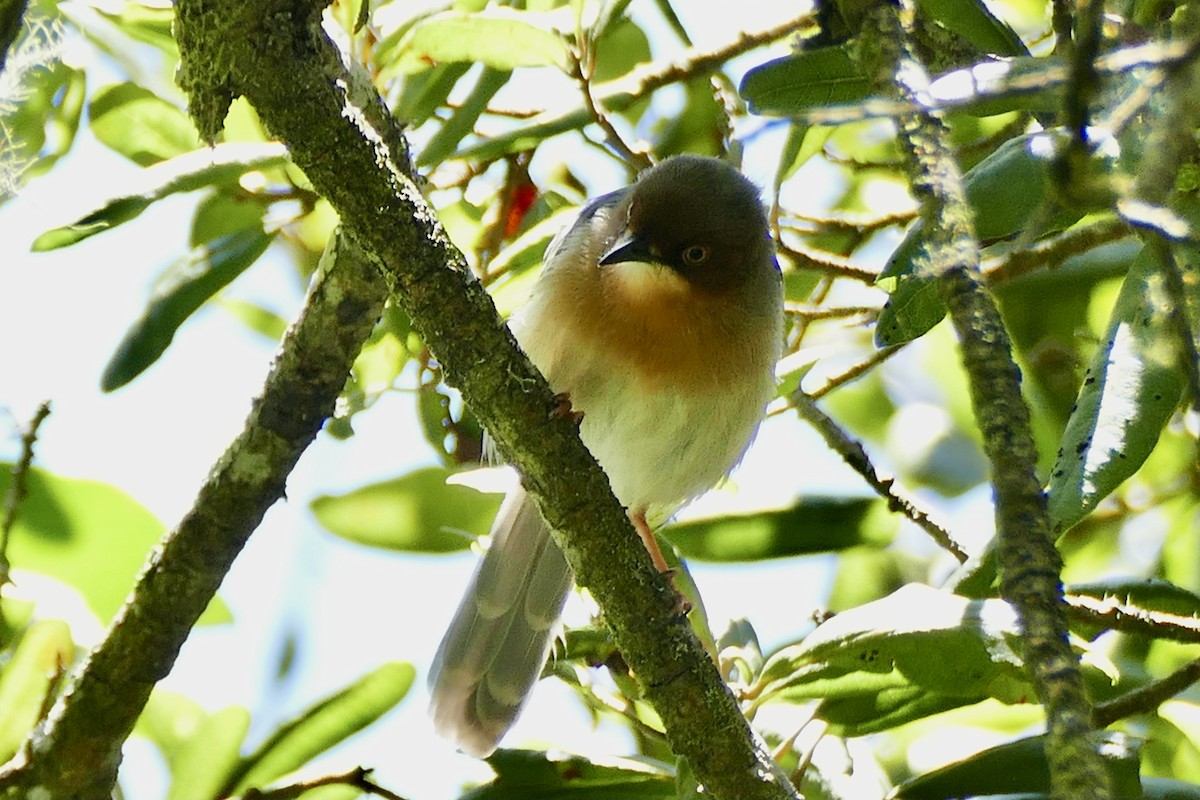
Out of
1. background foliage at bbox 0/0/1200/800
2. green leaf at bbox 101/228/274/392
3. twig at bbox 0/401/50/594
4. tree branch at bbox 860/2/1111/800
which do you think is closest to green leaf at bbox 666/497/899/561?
background foliage at bbox 0/0/1200/800

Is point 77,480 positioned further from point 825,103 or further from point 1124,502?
point 1124,502

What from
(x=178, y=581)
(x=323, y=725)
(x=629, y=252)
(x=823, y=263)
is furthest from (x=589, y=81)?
(x=323, y=725)

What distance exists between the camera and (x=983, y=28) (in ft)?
10.2

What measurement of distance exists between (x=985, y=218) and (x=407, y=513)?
2127mm

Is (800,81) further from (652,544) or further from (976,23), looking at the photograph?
(652,544)

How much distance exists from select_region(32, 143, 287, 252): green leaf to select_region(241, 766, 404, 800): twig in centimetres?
156

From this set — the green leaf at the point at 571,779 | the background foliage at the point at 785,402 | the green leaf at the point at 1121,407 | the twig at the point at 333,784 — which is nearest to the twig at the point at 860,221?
the background foliage at the point at 785,402

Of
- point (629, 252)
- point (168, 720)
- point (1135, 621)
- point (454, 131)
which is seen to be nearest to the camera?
point (1135, 621)

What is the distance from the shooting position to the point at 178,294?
13.1 feet

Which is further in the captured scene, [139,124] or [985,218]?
[139,124]

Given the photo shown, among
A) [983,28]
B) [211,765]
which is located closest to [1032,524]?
[983,28]

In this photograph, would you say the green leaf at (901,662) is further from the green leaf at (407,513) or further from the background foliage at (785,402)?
the green leaf at (407,513)

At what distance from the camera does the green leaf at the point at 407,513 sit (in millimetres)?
4188

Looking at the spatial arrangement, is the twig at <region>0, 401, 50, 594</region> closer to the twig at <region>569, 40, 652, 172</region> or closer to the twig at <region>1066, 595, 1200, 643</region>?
the twig at <region>569, 40, 652, 172</region>
